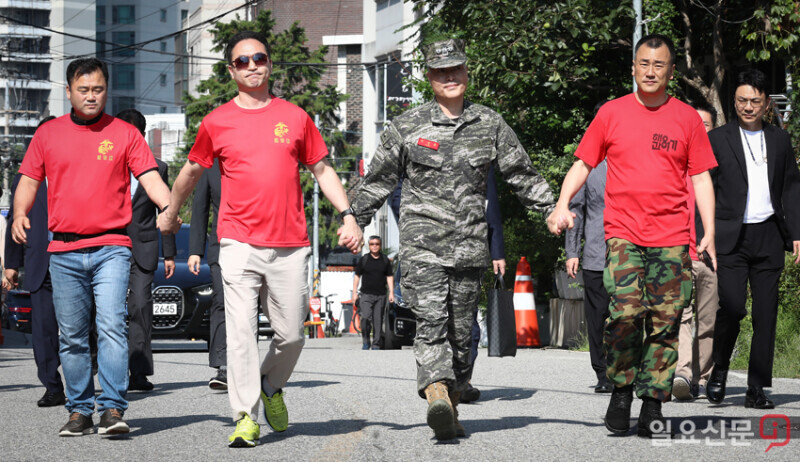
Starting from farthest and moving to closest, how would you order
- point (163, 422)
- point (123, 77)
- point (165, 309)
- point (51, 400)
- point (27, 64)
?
point (123, 77)
point (27, 64)
point (165, 309)
point (51, 400)
point (163, 422)

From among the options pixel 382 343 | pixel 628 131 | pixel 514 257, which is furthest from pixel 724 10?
pixel 628 131

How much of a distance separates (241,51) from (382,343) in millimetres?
13143

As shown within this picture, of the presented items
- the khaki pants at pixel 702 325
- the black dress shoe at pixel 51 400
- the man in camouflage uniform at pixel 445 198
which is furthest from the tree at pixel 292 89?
the man in camouflage uniform at pixel 445 198

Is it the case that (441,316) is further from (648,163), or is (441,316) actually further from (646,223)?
(648,163)

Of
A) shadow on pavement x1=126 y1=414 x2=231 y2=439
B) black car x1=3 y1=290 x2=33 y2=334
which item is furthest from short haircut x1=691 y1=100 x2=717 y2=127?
shadow on pavement x1=126 y1=414 x2=231 y2=439

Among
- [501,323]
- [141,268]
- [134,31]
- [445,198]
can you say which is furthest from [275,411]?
[134,31]

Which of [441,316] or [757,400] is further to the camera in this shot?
[757,400]

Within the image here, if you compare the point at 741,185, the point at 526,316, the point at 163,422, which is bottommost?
the point at 526,316

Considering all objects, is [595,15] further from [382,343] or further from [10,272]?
[10,272]

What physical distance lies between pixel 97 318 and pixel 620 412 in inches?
115

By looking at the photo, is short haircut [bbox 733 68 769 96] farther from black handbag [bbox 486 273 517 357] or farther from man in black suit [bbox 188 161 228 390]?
man in black suit [bbox 188 161 228 390]

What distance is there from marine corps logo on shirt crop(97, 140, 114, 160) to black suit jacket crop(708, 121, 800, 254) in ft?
12.7

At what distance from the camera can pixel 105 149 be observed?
22.4ft

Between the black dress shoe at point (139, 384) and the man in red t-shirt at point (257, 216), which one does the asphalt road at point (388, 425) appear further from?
the man in red t-shirt at point (257, 216)
